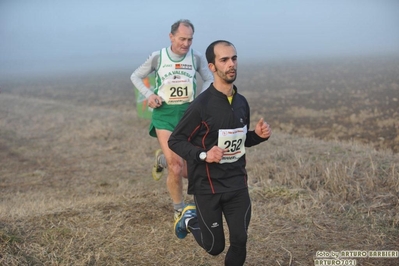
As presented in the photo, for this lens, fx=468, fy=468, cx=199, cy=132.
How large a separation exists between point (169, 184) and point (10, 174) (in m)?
6.06

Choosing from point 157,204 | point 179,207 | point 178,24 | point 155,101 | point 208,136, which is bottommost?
point 157,204

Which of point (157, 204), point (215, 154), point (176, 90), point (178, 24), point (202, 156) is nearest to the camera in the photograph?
point (215, 154)

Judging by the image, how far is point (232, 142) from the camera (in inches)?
153

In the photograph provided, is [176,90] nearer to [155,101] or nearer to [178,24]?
[155,101]

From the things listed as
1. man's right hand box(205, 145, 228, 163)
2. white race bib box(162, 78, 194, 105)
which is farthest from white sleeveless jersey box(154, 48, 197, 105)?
man's right hand box(205, 145, 228, 163)

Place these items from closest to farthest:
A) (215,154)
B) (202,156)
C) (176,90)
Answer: (215,154), (202,156), (176,90)

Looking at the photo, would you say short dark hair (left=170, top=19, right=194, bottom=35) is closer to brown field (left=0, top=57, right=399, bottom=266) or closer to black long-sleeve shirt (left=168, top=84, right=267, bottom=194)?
black long-sleeve shirt (left=168, top=84, right=267, bottom=194)

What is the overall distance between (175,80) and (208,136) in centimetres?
202

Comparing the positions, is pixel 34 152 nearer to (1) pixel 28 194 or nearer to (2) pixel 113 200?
(1) pixel 28 194

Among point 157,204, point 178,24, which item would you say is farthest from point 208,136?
point 157,204

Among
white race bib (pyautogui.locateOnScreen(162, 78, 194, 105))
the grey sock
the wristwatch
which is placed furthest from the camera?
white race bib (pyautogui.locateOnScreen(162, 78, 194, 105))

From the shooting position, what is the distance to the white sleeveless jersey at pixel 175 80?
18.9 ft

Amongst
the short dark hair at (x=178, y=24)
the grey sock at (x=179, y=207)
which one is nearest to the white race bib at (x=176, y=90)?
the short dark hair at (x=178, y=24)

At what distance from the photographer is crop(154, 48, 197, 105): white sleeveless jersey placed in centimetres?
577
